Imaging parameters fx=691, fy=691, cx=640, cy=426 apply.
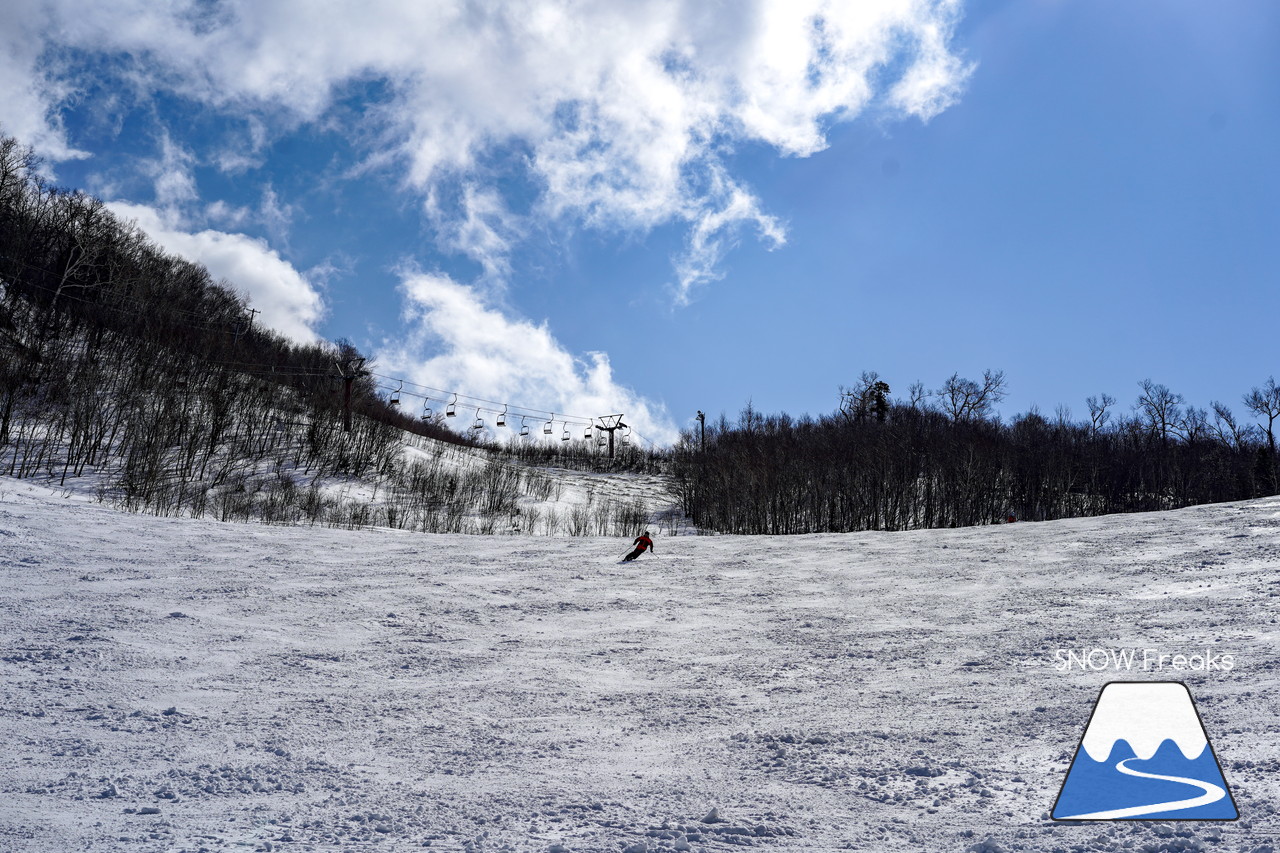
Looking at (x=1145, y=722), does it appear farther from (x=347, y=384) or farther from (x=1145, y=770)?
(x=347, y=384)

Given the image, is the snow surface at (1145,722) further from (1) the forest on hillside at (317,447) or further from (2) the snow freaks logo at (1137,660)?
(1) the forest on hillside at (317,447)

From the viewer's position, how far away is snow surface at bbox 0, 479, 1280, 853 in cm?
Answer: 384

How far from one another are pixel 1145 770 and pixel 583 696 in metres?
4.09

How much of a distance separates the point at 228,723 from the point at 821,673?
200 inches

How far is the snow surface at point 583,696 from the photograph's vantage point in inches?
151

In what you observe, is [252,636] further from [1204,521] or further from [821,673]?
[1204,521]

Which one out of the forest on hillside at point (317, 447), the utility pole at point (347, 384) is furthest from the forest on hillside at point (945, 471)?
the utility pole at point (347, 384)

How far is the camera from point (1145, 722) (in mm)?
4887

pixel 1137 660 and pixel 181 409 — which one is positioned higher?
pixel 181 409

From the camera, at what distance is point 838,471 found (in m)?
A: 38.4

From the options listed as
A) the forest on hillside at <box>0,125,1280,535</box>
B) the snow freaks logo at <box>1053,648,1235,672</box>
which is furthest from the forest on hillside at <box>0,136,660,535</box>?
the snow freaks logo at <box>1053,648,1235,672</box>

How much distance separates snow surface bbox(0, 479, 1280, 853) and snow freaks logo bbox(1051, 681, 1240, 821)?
0.13 m

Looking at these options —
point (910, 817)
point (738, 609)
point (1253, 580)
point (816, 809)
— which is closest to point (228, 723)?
point (816, 809)

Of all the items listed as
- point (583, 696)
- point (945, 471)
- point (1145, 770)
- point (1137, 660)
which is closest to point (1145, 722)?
point (1145, 770)
